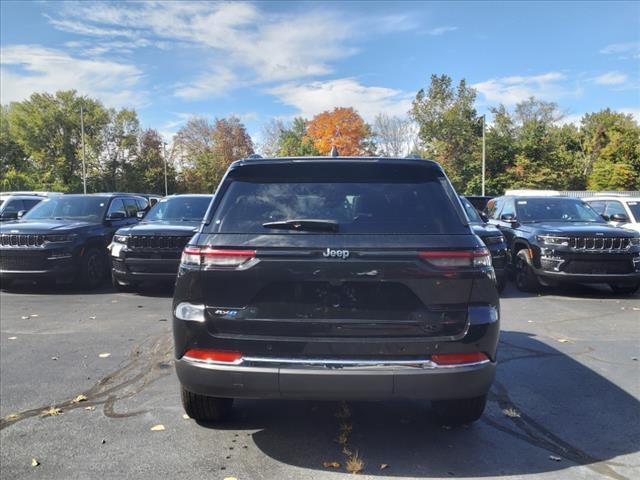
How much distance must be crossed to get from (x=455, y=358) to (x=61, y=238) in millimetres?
8533

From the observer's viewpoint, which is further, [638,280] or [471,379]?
[638,280]

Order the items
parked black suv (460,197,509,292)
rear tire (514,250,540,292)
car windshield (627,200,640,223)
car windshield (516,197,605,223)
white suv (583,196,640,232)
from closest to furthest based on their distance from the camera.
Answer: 1. parked black suv (460,197,509,292)
2. rear tire (514,250,540,292)
3. car windshield (516,197,605,223)
4. white suv (583,196,640,232)
5. car windshield (627,200,640,223)

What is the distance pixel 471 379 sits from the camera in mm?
3004

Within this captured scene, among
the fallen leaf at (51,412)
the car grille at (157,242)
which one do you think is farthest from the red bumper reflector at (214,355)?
the car grille at (157,242)

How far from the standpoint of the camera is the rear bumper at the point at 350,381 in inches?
115

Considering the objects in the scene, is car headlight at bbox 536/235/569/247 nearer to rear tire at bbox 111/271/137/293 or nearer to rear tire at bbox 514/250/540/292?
rear tire at bbox 514/250/540/292

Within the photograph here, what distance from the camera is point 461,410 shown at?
3678 mm

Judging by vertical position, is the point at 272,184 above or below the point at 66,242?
above

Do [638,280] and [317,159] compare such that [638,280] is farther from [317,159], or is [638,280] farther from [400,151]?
[400,151]

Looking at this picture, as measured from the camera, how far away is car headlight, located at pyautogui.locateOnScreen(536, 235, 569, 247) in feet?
29.2

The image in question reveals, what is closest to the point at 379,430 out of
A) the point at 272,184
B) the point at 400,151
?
the point at 272,184

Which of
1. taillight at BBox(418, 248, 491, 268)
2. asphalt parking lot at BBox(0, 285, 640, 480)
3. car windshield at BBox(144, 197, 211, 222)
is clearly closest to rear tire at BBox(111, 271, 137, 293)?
Result: car windshield at BBox(144, 197, 211, 222)

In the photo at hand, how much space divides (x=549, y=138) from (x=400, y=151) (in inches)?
783

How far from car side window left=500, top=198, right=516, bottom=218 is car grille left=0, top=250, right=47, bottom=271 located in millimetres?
8987
